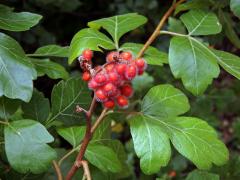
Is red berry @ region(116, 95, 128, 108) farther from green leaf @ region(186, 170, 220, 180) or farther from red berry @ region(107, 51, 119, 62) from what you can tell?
green leaf @ region(186, 170, 220, 180)

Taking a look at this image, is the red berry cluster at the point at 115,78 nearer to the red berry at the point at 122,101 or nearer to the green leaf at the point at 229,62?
the red berry at the point at 122,101

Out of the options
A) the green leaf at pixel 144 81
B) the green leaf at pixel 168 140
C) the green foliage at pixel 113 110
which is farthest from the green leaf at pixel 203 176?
the green leaf at pixel 144 81

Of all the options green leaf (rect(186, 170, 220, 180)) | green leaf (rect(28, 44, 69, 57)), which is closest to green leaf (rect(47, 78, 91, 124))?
green leaf (rect(28, 44, 69, 57))

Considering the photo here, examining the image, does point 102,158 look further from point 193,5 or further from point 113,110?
point 193,5

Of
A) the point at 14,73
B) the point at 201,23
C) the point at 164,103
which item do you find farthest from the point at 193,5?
the point at 14,73

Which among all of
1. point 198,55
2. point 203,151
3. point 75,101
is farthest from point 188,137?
point 75,101

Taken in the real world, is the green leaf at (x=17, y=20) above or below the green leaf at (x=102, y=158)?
above

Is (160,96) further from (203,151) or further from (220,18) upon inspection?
(220,18)

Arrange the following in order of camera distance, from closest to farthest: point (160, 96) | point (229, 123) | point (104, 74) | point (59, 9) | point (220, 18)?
point (104, 74) < point (160, 96) < point (220, 18) < point (59, 9) < point (229, 123)
